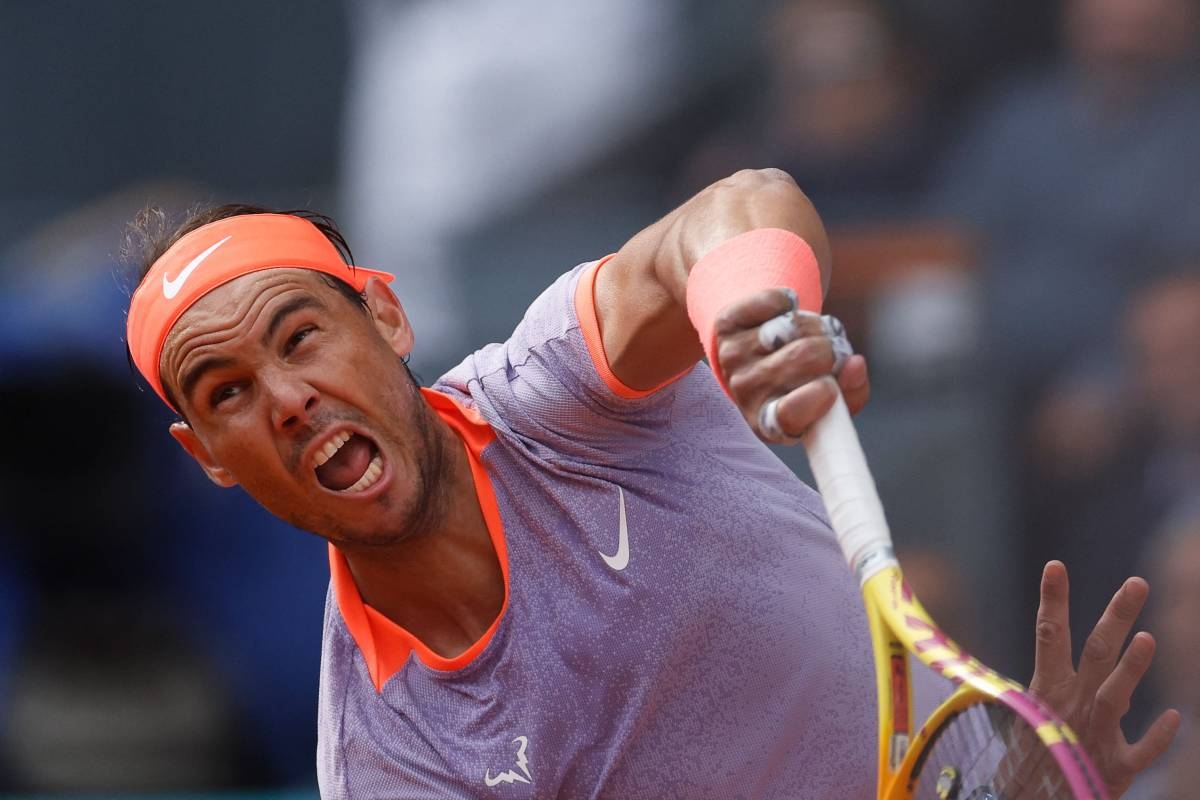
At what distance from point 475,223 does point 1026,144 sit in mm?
1617

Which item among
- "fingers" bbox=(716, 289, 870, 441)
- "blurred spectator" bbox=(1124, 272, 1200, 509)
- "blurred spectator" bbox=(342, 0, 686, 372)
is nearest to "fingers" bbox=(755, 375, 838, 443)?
"fingers" bbox=(716, 289, 870, 441)

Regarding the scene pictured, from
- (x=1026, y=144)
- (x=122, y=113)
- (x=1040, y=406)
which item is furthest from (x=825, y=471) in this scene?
(x=122, y=113)

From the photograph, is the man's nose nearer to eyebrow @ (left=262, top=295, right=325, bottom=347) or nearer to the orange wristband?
eyebrow @ (left=262, top=295, right=325, bottom=347)

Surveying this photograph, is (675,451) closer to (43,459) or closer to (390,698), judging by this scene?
(390,698)

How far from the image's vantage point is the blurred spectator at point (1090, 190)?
4.51 metres

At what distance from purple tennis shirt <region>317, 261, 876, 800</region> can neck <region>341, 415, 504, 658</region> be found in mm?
35

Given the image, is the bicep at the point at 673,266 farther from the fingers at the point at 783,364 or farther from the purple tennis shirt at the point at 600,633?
the fingers at the point at 783,364

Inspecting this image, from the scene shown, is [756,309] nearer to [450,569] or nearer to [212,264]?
[450,569]

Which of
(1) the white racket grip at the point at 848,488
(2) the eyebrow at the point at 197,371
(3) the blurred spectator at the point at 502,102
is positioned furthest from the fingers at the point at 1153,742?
(3) the blurred spectator at the point at 502,102

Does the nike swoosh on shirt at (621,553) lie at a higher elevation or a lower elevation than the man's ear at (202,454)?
lower

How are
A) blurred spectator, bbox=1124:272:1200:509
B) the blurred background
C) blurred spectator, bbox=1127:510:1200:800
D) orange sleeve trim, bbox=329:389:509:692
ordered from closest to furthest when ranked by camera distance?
orange sleeve trim, bbox=329:389:509:692 < blurred spectator, bbox=1127:510:1200:800 < blurred spectator, bbox=1124:272:1200:509 < the blurred background

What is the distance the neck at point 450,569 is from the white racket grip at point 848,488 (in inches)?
30.6

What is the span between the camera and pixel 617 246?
16.2 feet

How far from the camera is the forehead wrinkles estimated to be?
8.28 feet
